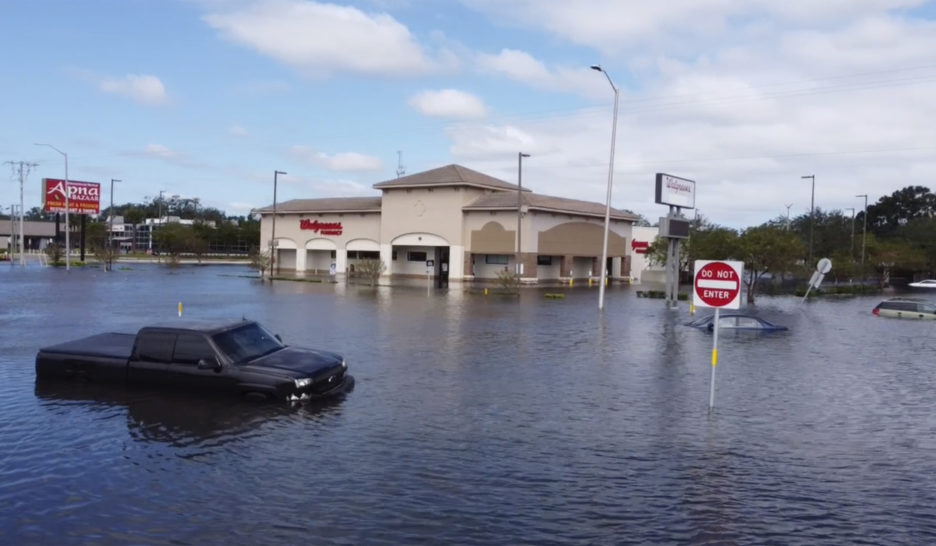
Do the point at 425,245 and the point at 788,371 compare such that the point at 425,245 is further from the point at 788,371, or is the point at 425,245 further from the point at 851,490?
the point at 851,490

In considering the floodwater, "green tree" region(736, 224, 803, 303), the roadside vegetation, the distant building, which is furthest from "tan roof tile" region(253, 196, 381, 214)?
the distant building

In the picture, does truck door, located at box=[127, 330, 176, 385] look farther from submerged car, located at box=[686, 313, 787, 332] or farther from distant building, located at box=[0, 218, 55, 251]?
distant building, located at box=[0, 218, 55, 251]

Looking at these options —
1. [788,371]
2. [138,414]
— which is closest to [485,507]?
[138,414]

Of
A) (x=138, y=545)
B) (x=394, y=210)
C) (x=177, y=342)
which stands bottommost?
(x=138, y=545)

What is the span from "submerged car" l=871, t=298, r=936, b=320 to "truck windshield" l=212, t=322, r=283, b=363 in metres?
30.7

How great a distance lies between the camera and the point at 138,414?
11.7 m

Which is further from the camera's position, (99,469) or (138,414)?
(138,414)

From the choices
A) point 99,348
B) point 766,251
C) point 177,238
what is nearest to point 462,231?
point 766,251

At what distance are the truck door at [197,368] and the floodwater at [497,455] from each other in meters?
0.30

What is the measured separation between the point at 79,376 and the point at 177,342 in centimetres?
226

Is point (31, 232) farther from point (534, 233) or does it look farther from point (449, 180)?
point (534, 233)

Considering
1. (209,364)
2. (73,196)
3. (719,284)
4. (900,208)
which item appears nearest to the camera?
A: (719,284)

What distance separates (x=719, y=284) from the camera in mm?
11961

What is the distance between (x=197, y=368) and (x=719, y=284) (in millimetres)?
8561
